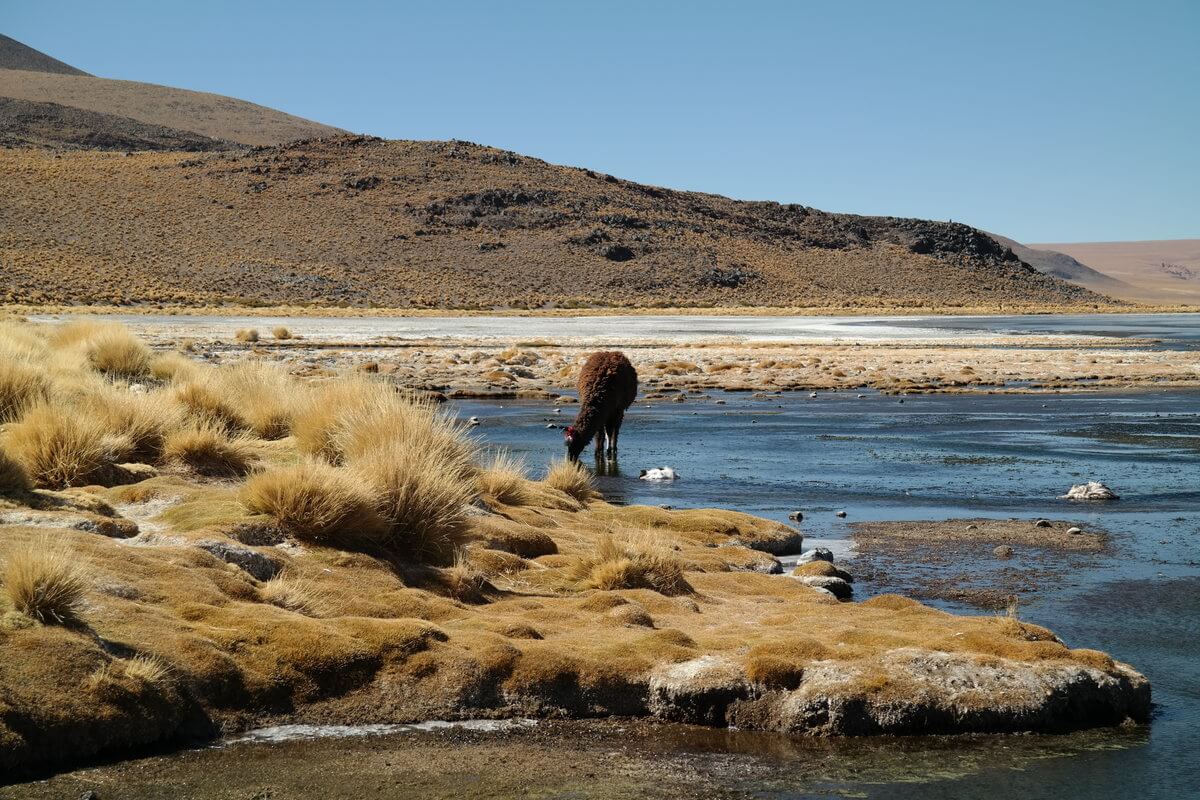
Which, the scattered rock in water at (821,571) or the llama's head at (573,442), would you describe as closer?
the scattered rock in water at (821,571)

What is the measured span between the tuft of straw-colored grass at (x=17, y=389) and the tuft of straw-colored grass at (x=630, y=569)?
6052 millimetres

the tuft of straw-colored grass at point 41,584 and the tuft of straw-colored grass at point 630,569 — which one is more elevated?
the tuft of straw-colored grass at point 41,584

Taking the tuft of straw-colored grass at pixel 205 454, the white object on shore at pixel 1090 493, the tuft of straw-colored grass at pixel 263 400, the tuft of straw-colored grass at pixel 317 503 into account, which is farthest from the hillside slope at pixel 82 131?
the tuft of straw-colored grass at pixel 317 503

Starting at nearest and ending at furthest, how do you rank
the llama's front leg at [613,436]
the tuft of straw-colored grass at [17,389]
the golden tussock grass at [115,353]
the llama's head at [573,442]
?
the tuft of straw-colored grass at [17,389] → the llama's head at [573,442] → the golden tussock grass at [115,353] → the llama's front leg at [613,436]

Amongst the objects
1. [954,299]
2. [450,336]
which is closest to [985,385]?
[450,336]

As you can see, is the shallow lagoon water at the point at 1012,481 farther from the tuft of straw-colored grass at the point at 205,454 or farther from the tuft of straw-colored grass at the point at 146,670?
the tuft of straw-colored grass at the point at 205,454

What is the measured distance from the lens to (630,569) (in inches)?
372

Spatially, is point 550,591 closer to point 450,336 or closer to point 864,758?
point 864,758

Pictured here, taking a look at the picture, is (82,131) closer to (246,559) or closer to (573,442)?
(573,442)

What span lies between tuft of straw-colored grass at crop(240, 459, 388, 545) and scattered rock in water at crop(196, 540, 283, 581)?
24.7 inches

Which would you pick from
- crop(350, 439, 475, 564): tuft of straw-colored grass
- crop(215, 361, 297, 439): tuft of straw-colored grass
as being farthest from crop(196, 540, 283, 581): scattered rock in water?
crop(215, 361, 297, 439): tuft of straw-colored grass

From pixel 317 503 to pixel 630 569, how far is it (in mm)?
2444

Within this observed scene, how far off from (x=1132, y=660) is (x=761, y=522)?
4.70 meters

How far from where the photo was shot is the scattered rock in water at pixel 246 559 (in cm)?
830
